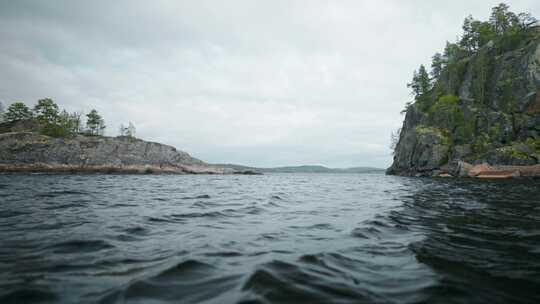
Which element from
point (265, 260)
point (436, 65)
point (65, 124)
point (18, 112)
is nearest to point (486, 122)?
point (436, 65)

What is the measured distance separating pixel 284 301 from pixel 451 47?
94962mm

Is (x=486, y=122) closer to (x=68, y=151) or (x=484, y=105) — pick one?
(x=484, y=105)

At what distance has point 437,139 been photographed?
53.4m

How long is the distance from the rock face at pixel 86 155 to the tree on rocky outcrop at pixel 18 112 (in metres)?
39.4

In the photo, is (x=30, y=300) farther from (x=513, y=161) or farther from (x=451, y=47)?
(x=451, y=47)

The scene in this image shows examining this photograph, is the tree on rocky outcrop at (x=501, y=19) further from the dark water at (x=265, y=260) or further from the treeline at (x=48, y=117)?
the treeline at (x=48, y=117)

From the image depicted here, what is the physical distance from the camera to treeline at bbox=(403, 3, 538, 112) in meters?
55.5

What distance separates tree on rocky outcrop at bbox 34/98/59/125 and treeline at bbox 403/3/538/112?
104512mm

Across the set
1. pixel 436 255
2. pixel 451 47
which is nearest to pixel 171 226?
pixel 436 255

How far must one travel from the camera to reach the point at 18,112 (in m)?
76.9

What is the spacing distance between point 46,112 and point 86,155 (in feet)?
112

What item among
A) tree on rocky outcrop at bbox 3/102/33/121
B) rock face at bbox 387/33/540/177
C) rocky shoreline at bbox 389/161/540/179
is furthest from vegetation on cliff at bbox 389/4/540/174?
tree on rocky outcrop at bbox 3/102/33/121

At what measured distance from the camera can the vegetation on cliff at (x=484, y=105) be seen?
138ft

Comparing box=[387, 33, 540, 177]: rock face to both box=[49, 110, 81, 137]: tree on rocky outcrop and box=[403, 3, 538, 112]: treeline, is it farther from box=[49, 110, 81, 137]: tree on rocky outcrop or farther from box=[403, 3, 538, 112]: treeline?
box=[49, 110, 81, 137]: tree on rocky outcrop
